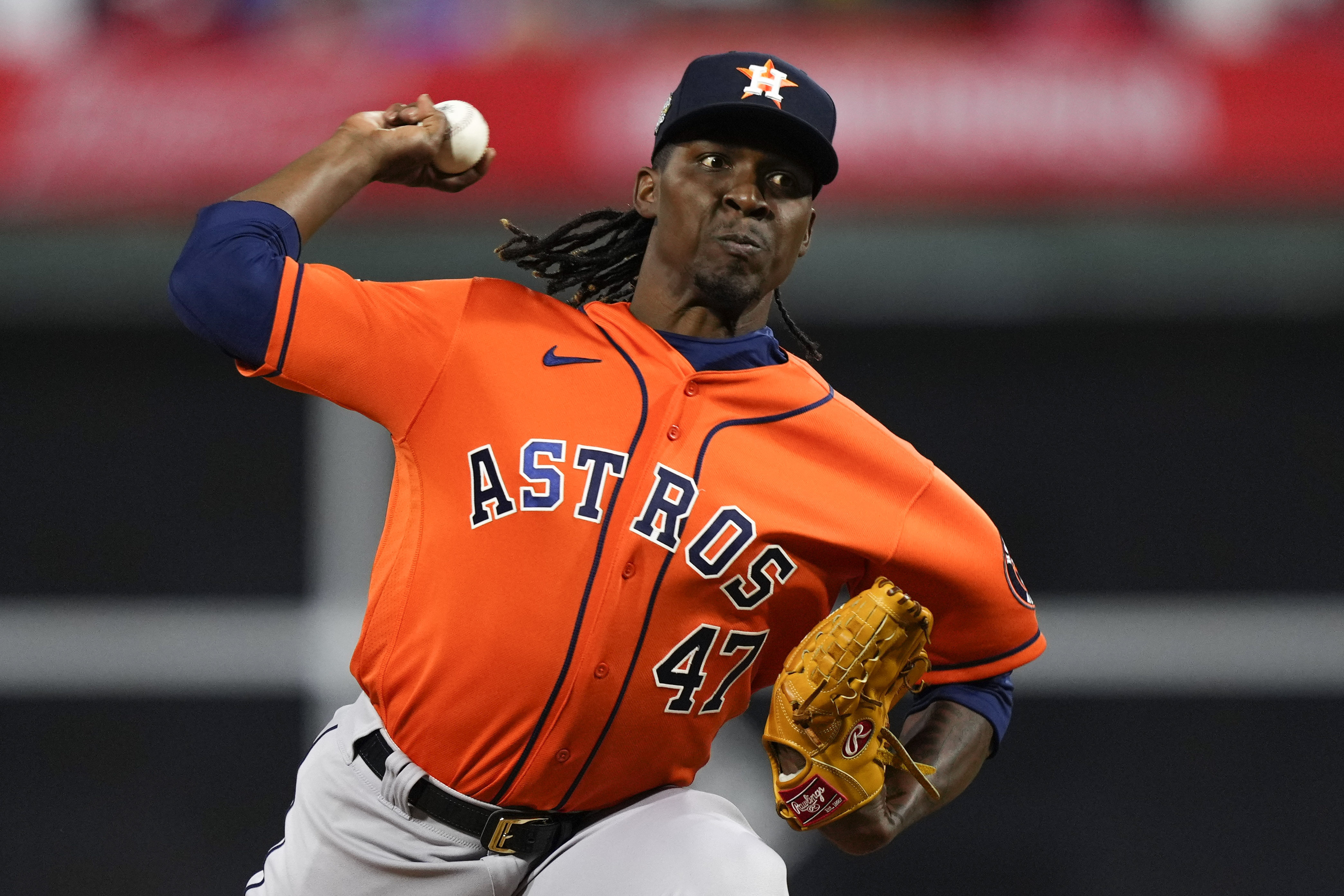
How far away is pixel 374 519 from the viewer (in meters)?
5.63

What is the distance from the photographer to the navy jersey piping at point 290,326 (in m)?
1.95

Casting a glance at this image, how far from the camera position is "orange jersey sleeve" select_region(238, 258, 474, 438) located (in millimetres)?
1961

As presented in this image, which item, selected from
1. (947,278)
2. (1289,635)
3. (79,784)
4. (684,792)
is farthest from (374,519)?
(684,792)

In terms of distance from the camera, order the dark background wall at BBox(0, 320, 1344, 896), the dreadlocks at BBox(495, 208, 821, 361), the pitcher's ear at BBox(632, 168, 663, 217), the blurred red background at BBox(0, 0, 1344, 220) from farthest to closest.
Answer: the dark background wall at BBox(0, 320, 1344, 896) < the blurred red background at BBox(0, 0, 1344, 220) < the dreadlocks at BBox(495, 208, 821, 361) < the pitcher's ear at BBox(632, 168, 663, 217)

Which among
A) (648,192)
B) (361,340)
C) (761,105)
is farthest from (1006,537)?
(361,340)

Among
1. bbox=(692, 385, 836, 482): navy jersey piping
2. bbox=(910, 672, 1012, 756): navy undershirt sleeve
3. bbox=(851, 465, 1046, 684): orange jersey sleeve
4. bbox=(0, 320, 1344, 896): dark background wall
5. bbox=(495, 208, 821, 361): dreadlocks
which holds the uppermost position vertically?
bbox=(495, 208, 821, 361): dreadlocks

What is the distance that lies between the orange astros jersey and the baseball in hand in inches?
6.6

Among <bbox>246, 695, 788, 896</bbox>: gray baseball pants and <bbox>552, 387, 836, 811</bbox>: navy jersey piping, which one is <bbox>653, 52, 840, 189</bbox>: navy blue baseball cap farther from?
<bbox>246, 695, 788, 896</bbox>: gray baseball pants

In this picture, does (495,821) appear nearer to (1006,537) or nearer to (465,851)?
(465,851)

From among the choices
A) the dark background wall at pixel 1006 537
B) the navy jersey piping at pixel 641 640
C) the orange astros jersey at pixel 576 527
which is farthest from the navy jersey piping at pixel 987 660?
the dark background wall at pixel 1006 537

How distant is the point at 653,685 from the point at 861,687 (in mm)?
274

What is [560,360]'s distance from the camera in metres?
2.11

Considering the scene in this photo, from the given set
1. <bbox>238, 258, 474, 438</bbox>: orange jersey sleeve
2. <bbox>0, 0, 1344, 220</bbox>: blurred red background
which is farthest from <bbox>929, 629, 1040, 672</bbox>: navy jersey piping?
<bbox>0, 0, 1344, 220</bbox>: blurred red background

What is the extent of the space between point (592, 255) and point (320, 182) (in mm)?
527
